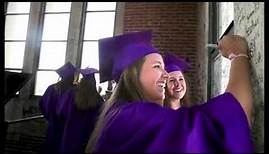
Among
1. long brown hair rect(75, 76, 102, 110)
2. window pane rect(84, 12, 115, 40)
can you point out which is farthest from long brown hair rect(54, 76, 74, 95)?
window pane rect(84, 12, 115, 40)

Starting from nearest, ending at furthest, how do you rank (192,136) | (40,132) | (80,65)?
1. (192,136)
2. (40,132)
3. (80,65)

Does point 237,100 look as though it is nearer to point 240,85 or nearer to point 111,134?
point 240,85

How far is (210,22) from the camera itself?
2977mm

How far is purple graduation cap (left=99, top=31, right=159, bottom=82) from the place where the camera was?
1368 mm

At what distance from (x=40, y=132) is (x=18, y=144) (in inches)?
13.3

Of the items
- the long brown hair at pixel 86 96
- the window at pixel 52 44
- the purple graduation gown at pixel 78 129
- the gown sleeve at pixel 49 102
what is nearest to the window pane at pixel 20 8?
the window at pixel 52 44

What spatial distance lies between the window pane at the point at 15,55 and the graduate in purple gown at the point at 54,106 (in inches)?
105

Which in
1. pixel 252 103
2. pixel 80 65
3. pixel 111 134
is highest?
pixel 80 65

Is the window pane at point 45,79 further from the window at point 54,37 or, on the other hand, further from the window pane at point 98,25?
the window pane at point 98,25

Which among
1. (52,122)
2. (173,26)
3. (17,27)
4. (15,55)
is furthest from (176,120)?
(17,27)

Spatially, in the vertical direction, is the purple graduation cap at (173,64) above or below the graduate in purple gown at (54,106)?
above

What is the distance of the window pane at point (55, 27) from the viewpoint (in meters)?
5.19

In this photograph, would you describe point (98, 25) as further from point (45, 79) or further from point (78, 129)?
point (78, 129)

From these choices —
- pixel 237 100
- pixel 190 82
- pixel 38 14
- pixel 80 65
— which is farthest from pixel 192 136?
pixel 38 14
